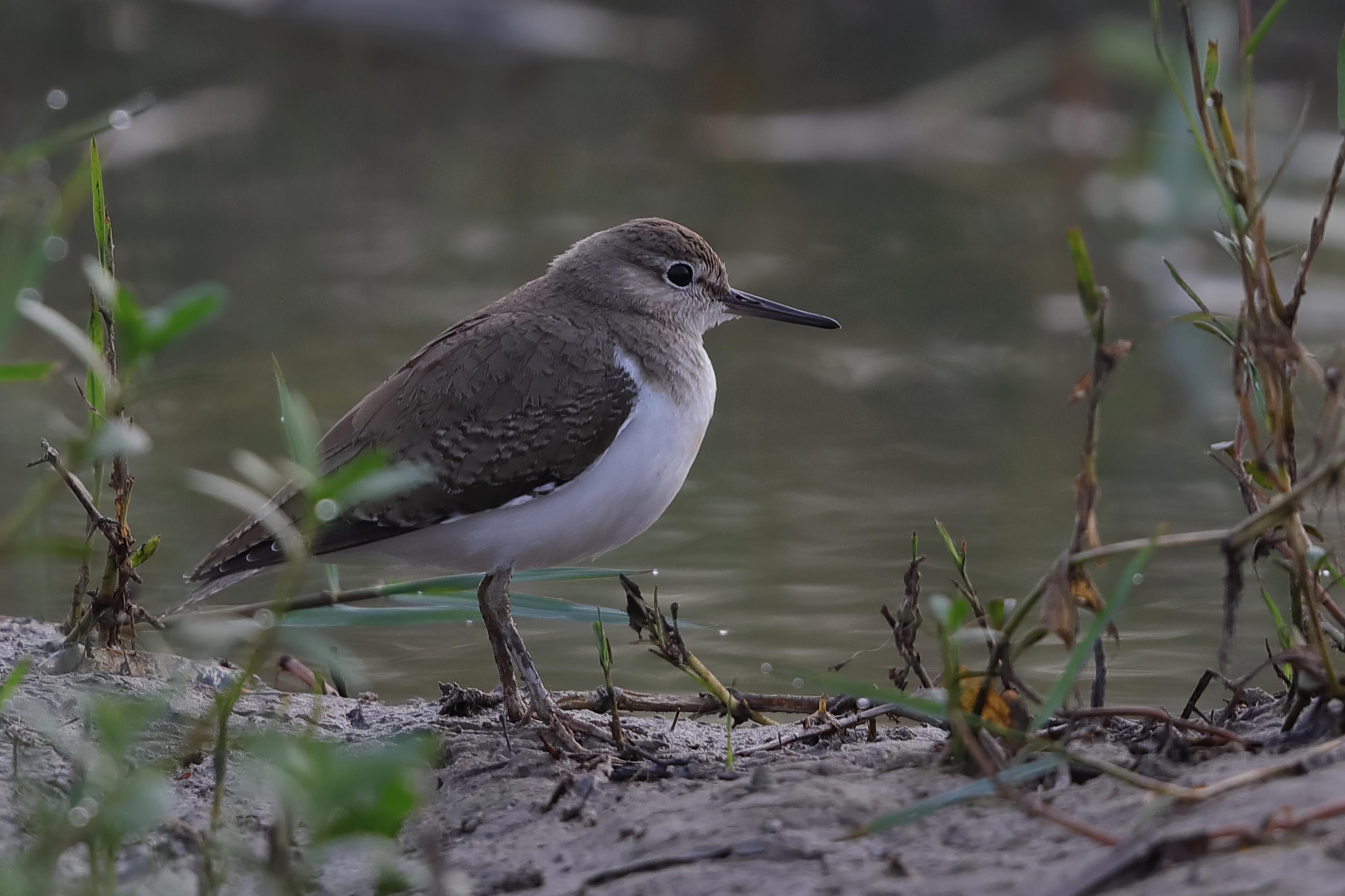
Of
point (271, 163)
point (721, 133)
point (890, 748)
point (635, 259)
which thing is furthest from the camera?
point (721, 133)

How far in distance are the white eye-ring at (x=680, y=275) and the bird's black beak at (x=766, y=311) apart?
0.66ft

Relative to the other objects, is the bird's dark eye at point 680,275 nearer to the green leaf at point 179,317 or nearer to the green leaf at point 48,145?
the green leaf at point 48,145

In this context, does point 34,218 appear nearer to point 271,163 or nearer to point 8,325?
point 8,325

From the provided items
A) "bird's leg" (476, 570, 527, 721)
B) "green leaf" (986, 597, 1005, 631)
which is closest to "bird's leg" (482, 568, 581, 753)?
"bird's leg" (476, 570, 527, 721)

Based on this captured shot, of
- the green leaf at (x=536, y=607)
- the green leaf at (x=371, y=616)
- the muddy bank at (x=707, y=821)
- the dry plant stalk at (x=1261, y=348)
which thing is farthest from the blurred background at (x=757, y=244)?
the green leaf at (x=371, y=616)

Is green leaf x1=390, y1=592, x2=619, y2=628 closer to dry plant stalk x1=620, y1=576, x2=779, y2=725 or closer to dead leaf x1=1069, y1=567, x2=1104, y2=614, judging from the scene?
dry plant stalk x1=620, y1=576, x2=779, y2=725

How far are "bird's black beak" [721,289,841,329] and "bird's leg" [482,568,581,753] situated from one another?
1.42 metres

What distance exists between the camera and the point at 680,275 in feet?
16.4

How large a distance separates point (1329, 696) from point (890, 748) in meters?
1.01

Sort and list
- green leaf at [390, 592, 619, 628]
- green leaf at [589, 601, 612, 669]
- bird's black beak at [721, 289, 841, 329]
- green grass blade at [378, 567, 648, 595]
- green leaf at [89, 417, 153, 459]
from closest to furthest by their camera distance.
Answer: green leaf at [89, 417, 153, 459] → green leaf at [589, 601, 612, 669] → green grass blade at [378, 567, 648, 595] → green leaf at [390, 592, 619, 628] → bird's black beak at [721, 289, 841, 329]

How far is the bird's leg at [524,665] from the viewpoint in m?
3.80

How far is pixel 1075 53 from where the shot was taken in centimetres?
1388

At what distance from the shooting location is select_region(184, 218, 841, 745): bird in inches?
162

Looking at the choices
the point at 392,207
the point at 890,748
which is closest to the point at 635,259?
the point at 890,748
